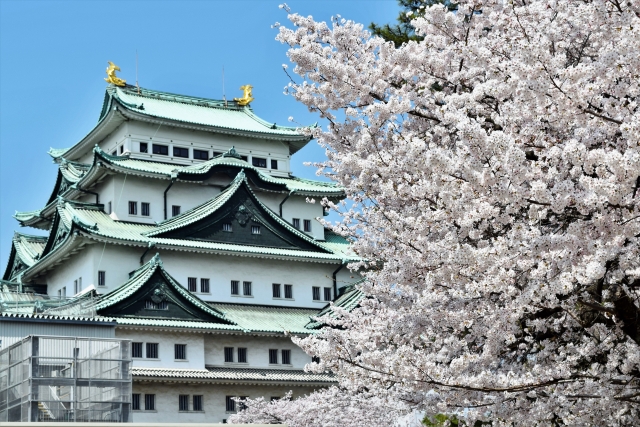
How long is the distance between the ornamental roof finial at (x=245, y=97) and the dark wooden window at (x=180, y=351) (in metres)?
18.8

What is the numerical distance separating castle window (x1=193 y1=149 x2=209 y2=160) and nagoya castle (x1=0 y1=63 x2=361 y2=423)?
72mm

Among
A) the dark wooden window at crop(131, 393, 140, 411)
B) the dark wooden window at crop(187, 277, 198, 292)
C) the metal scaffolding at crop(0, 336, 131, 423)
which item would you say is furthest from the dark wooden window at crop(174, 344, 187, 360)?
the metal scaffolding at crop(0, 336, 131, 423)

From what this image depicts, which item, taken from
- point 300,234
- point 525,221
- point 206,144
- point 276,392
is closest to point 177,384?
point 276,392

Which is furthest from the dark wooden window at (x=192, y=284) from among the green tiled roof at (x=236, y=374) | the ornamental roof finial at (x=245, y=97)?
the ornamental roof finial at (x=245, y=97)

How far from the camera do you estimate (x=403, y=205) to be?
1276 cm

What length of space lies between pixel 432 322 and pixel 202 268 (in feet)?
113

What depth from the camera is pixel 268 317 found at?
44.9 m

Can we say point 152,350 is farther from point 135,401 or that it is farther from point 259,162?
point 259,162

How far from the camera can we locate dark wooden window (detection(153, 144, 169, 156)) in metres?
49.2

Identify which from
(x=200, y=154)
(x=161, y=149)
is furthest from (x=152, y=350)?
(x=200, y=154)

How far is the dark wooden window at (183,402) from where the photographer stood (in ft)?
134

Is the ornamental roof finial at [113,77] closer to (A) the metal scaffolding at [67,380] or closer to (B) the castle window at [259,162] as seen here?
(B) the castle window at [259,162]

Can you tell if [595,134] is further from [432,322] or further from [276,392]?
[276,392]

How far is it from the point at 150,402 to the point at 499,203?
32.5 metres
